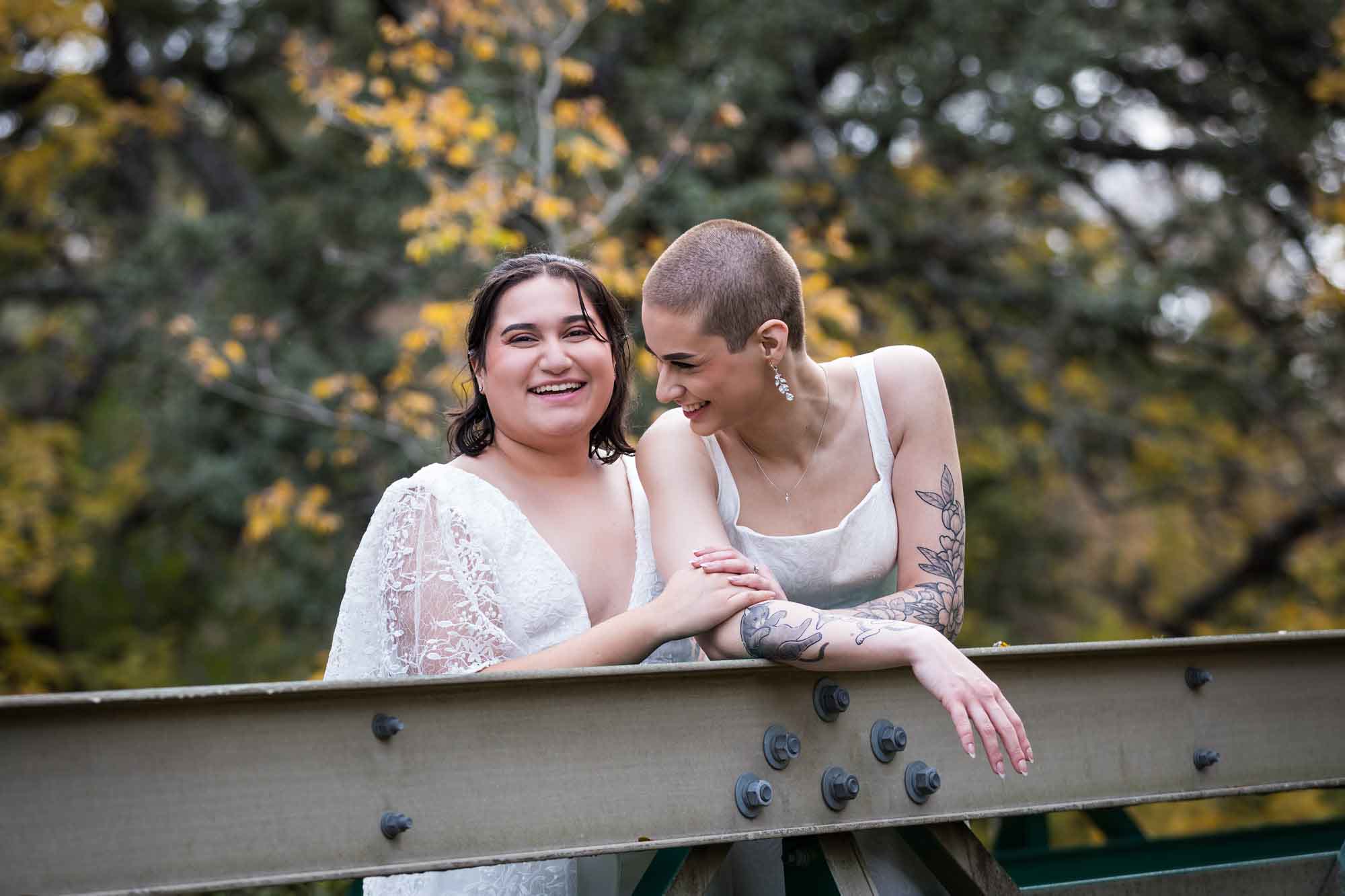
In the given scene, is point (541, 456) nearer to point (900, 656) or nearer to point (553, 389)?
Result: point (553, 389)

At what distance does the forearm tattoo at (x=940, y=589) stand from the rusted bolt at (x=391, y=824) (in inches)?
44.3

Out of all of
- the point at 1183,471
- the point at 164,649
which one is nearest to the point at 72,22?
the point at 164,649

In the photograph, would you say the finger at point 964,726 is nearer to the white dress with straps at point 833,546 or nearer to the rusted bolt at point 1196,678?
the rusted bolt at point 1196,678

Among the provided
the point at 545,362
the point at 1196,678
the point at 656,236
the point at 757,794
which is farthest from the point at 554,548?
the point at 656,236

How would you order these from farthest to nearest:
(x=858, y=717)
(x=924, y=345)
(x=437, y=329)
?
(x=924, y=345), (x=437, y=329), (x=858, y=717)

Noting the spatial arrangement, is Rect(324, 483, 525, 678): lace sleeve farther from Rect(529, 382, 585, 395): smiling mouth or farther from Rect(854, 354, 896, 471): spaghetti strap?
Rect(854, 354, 896, 471): spaghetti strap

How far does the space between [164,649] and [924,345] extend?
7691mm

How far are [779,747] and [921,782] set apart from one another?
30cm

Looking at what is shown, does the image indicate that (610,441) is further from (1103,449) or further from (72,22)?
(72,22)

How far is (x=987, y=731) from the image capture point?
7.56ft

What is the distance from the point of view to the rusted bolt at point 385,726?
2008 mm

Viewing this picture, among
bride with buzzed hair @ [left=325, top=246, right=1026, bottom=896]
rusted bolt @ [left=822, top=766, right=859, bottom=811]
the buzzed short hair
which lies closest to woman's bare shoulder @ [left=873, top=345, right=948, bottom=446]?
bride with buzzed hair @ [left=325, top=246, right=1026, bottom=896]

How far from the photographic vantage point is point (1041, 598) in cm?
1234

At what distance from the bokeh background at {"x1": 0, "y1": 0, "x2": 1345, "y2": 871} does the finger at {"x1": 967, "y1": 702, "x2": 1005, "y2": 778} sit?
446 centimetres
